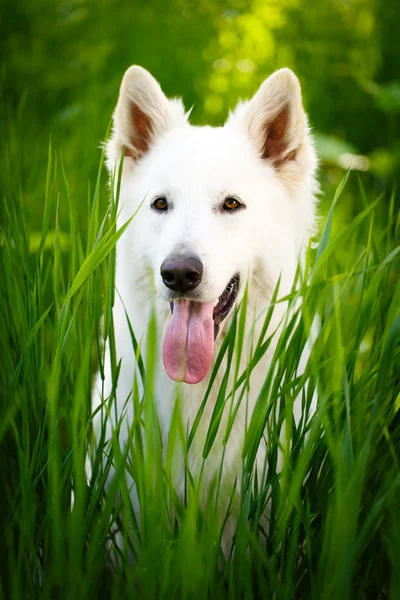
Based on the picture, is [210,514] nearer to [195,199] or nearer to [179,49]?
[195,199]

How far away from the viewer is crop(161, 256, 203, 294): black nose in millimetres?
2260

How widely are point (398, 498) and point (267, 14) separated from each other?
20.3 ft

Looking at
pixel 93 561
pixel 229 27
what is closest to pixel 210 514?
pixel 93 561

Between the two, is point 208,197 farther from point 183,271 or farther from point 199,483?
point 199,483

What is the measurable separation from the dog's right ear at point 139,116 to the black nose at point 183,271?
29.3 inches

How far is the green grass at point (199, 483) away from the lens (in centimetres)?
176

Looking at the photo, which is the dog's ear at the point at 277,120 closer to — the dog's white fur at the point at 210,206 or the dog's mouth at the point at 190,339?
the dog's white fur at the point at 210,206

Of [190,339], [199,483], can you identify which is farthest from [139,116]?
[199,483]

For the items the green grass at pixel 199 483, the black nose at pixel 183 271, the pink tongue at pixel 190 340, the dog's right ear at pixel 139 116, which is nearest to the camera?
the green grass at pixel 199 483

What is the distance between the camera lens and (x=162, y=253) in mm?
2393

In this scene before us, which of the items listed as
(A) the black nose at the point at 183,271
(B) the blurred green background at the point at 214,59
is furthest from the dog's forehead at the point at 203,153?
(B) the blurred green background at the point at 214,59

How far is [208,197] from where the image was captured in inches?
99.1

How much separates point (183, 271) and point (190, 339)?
0.91 feet

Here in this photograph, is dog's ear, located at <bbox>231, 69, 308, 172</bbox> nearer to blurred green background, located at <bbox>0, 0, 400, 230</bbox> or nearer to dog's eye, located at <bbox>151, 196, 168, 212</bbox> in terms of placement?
dog's eye, located at <bbox>151, 196, 168, 212</bbox>
